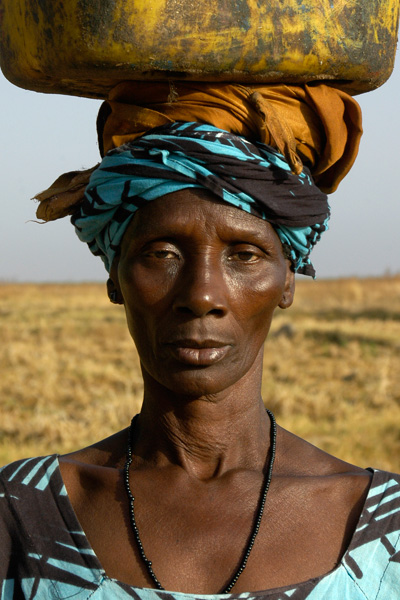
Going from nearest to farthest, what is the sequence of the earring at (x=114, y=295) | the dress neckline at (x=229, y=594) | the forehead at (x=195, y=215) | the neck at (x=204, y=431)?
the dress neckline at (x=229, y=594) < the forehead at (x=195, y=215) < the neck at (x=204, y=431) < the earring at (x=114, y=295)

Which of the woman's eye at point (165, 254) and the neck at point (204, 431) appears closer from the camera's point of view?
the woman's eye at point (165, 254)

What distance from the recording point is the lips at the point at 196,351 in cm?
250

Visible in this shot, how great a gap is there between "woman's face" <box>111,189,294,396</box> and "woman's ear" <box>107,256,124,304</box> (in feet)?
0.49

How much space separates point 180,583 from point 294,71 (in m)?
1.51

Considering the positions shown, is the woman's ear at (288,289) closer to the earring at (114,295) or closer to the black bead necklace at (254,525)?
the black bead necklace at (254,525)

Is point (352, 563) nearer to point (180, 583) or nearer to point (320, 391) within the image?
point (180, 583)

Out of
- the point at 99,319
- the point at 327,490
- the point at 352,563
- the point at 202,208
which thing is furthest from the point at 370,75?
the point at 99,319

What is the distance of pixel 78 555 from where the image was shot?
2.53m

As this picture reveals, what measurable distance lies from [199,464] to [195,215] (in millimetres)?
812

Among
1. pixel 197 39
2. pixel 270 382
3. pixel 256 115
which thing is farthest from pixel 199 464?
pixel 270 382

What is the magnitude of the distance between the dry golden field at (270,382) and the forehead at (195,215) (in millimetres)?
7054

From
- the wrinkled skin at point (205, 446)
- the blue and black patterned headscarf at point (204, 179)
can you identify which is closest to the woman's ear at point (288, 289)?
the wrinkled skin at point (205, 446)

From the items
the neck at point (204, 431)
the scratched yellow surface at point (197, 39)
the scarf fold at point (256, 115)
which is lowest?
the neck at point (204, 431)

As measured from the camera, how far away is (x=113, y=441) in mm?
2928
